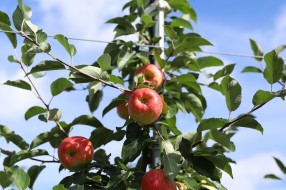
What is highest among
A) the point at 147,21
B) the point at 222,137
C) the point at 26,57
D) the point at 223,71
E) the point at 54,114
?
the point at 147,21

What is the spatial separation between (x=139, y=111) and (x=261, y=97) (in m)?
0.42

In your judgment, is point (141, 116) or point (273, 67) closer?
point (273, 67)

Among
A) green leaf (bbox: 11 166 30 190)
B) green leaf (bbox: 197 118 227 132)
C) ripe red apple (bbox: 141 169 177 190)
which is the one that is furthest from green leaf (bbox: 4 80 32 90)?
green leaf (bbox: 197 118 227 132)

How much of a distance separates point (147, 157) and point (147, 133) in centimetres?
17

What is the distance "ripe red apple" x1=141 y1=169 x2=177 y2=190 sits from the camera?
173cm

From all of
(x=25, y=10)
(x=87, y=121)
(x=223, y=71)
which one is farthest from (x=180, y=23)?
(x=25, y=10)

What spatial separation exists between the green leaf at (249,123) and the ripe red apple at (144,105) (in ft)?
0.91

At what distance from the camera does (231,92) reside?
5.61ft

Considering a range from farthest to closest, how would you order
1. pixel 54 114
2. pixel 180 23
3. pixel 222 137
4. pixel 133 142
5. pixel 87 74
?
pixel 180 23 → pixel 54 114 → pixel 133 142 → pixel 87 74 → pixel 222 137

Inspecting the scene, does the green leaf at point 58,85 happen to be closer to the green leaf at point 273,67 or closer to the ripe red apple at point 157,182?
the ripe red apple at point 157,182

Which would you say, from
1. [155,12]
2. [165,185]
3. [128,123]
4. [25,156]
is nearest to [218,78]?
[155,12]

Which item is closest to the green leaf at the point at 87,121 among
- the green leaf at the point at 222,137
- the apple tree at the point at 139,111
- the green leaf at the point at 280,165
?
the apple tree at the point at 139,111

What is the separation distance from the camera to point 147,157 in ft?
6.84

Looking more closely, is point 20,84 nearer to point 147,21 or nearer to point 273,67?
point 147,21
